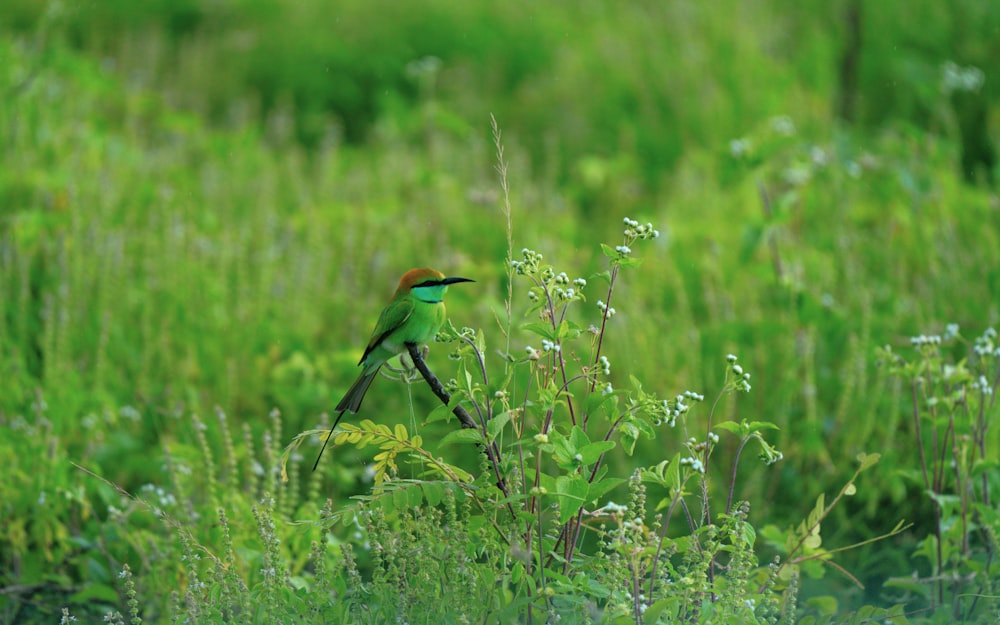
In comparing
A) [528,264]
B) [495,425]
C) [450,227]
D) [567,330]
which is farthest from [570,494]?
[450,227]

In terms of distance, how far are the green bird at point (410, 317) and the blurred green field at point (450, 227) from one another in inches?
26.9

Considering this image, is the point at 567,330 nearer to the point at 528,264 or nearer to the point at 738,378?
the point at 528,264

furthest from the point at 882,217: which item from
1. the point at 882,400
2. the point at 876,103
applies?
the point at 876,103

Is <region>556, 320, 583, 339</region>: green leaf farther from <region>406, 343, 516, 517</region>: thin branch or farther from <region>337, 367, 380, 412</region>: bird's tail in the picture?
<region>337, 367, 380, 412</region>: bird's tail

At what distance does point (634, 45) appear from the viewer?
298 inches

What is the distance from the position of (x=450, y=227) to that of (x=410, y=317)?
3.13 meters

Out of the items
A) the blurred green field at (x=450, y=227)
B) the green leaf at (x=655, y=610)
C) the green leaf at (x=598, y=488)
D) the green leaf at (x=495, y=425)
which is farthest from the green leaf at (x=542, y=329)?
the blurred green field at (x=450, y=227)

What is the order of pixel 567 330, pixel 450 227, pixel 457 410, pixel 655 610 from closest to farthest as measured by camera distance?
pixel 655 610, pixel 567 330, pixel 457 410, pixel 450 227

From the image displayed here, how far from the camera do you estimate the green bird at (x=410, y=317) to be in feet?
6.66

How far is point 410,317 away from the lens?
2035mm

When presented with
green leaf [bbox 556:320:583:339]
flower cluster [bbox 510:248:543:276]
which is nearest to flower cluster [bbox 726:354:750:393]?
green leaf [bbox 556:320:583:339]

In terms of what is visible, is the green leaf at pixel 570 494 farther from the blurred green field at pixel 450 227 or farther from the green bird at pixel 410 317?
the blurred green field at pixel 450 227

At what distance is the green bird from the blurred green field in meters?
0.68

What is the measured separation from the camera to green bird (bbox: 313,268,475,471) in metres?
2.03
